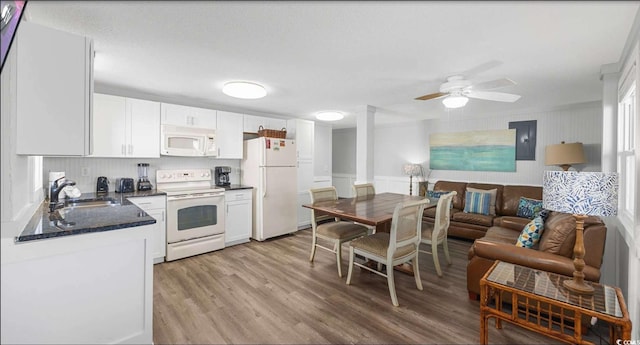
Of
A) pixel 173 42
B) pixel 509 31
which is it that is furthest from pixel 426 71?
pixel 173 42

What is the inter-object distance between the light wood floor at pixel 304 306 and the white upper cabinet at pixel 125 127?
146cm

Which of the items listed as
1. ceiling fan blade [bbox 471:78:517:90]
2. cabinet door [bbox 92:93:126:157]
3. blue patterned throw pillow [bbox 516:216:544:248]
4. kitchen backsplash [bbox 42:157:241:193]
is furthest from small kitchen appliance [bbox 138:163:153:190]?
blue patterned throw pillow [bbox 516:216:544:248]

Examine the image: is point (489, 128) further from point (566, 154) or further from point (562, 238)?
point (562, 238)

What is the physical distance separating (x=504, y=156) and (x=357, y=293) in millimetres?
3842

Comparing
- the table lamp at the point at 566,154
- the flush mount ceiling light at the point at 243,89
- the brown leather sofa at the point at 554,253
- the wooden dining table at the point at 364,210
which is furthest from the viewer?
the table lamp at the point at 566,154

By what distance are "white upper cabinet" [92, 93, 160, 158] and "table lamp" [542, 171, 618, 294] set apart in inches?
160

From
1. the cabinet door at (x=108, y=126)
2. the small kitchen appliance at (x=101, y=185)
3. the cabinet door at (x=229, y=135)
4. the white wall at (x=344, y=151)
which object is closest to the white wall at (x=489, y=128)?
the white wall at (x=344, y=151)

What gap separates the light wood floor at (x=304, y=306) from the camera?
1975 millimetres

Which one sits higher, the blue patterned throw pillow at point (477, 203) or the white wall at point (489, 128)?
the white wall at point (489, 128)

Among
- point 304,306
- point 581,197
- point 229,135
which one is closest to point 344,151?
point 229,135

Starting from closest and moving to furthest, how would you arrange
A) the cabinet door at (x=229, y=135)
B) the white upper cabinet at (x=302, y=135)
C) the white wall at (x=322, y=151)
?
the cabinet door at (x=229, y=135), the white upper cabinet at (x=302, y=135), the white wall at (x=322, y=151)

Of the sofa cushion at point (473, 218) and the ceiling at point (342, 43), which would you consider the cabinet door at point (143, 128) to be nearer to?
the ceiling at point (342, 43)

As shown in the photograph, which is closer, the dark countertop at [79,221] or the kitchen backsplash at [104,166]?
the dark countertop at [79,221]

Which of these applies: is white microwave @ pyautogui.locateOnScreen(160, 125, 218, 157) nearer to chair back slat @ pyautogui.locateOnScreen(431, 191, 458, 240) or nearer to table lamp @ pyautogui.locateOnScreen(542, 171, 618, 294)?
chair back slat @ pyautogui.locateOnScreen(431, 191, 458, 240)
